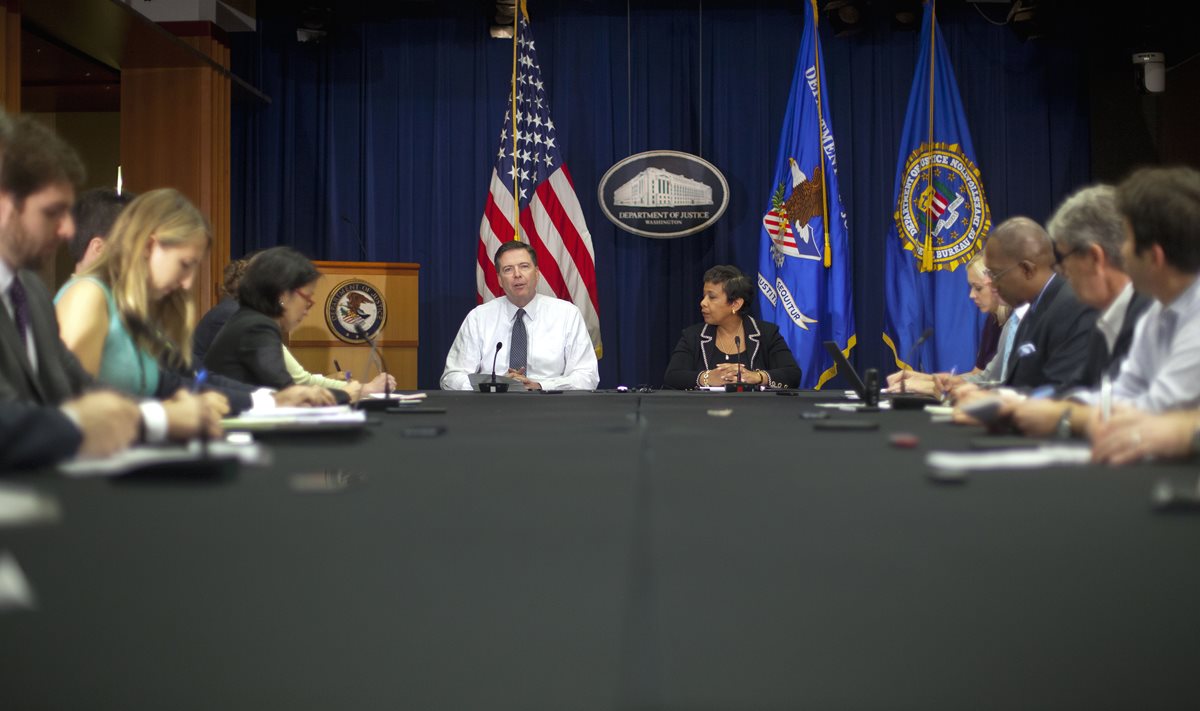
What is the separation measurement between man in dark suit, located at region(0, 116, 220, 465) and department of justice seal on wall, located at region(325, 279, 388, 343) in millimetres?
3705

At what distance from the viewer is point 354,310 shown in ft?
19.4

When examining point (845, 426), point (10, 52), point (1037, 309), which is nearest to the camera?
point (845, 426)

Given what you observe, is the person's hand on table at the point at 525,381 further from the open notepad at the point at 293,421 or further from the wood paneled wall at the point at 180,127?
the wood paneled wall at the point at 180,127

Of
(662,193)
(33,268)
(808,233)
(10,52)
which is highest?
(10,52)

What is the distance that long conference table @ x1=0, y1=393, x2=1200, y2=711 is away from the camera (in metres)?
0.73

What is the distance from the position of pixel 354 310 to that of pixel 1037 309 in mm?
3841

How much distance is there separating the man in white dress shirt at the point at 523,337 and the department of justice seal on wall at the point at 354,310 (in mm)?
671

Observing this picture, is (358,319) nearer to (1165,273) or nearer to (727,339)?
(727,339)

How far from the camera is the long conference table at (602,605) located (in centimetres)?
73

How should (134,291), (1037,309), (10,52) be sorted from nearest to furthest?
1. (134,291)
2. (1037,309)
3. (10,52)

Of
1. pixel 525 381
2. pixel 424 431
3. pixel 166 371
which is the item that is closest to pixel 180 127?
pixel 525 381

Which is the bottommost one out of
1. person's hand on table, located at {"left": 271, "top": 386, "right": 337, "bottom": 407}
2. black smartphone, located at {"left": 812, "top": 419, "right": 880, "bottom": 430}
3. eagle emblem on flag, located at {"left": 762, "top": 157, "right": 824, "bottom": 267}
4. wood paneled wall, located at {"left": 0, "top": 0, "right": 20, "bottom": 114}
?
black smartphone, located at {"left": 812, "top": 419, "right": 880, "bottom": 430}

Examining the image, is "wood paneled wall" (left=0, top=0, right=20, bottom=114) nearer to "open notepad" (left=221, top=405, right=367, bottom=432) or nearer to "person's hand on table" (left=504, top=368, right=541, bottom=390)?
"person's hand on table" (left=504, top=368, right=541, bottom=390)

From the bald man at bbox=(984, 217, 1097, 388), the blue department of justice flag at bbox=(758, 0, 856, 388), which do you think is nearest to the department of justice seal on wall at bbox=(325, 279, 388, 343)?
the blue department of justice flag at bbox=(758, 0, 856, 388)
